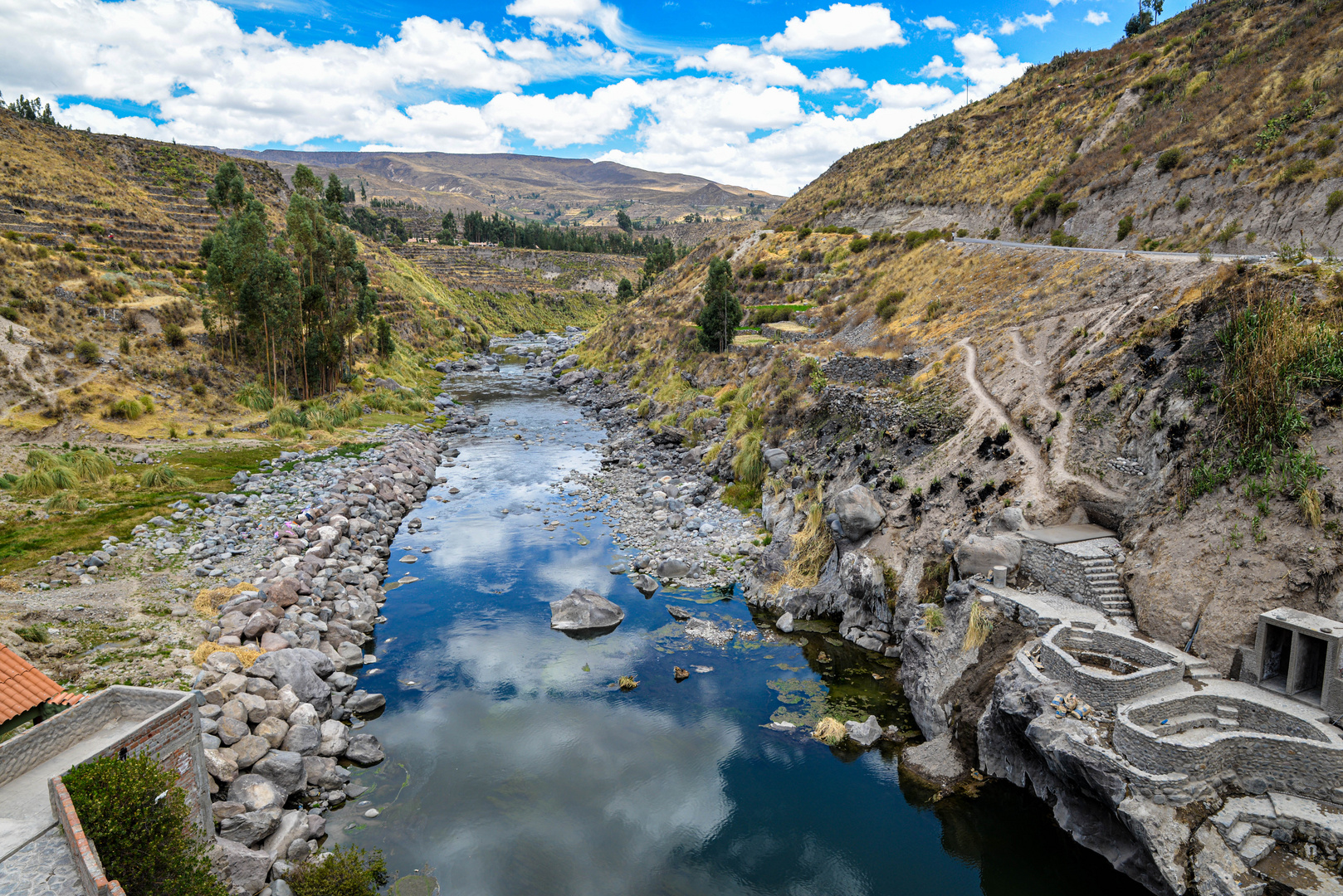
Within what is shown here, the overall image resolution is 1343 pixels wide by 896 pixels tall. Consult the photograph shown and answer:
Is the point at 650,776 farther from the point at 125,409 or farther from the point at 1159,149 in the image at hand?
the point at 1159,149

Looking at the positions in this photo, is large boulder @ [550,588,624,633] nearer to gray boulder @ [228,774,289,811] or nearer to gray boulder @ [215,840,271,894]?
gray boulder @ [228,774,289,811]

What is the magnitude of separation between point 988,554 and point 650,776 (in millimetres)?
11495

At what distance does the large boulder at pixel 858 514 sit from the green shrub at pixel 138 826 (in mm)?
19851

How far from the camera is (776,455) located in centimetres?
3388

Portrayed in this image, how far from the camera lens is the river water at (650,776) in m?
13.8

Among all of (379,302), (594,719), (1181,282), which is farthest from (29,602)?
(379,302)

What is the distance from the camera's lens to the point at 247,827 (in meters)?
12.9

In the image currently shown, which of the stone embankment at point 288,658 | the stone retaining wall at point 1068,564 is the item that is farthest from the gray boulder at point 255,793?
the stone retaining wall at point 1068,564

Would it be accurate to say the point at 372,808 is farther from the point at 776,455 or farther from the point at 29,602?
the point at 776,455

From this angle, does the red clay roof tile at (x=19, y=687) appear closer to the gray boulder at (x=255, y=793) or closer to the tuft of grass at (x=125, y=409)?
the gray boulder at (x=255, y=793)

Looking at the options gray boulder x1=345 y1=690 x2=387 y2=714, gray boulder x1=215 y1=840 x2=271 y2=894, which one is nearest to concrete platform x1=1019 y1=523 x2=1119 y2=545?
gray boulder x1=345 y1=690 x2=387 y2=714

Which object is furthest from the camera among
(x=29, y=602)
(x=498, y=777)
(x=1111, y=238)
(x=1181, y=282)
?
(x=1111, y=238)

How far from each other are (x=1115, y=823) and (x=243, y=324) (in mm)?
54773

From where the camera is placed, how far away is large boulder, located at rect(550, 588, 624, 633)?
76.5 feet
